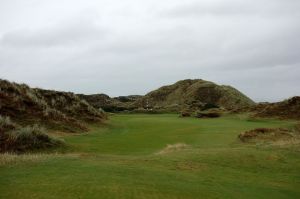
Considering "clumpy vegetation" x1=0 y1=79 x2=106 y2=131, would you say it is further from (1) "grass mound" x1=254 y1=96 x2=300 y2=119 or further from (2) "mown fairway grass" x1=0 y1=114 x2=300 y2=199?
(1) "grass mound" x1=254 y1=96 x2=300 y2=119

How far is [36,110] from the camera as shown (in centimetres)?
3103

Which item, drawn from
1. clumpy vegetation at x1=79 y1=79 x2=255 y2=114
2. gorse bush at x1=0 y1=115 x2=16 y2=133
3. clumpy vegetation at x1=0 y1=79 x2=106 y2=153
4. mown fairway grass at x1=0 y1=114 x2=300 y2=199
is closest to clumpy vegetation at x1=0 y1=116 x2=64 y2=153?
clumpy vegetation at x1=0 y1=79 x2=106 y2=153

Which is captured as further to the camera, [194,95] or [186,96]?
[186,96]

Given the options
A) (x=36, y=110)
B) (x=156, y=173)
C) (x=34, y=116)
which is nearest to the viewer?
(x=156, y=173)

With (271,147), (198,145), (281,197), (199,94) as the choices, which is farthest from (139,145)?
(199,94)

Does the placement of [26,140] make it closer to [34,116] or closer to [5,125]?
[5,125]

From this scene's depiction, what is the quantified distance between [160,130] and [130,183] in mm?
19266

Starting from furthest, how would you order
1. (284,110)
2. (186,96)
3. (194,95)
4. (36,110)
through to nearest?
(186,96) < (194,95) < (284,110) < (36,110)

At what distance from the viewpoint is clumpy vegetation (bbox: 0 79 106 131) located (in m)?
29.0

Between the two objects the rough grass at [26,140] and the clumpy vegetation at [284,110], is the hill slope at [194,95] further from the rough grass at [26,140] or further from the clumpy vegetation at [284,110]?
the rough grass at [26,140]

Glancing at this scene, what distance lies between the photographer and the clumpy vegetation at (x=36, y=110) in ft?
95.0

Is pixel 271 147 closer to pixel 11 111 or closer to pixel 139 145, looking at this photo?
pixel 139 145

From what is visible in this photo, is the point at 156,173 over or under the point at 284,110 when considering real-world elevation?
under

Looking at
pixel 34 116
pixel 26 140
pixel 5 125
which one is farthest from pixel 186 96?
pixel 26 140
